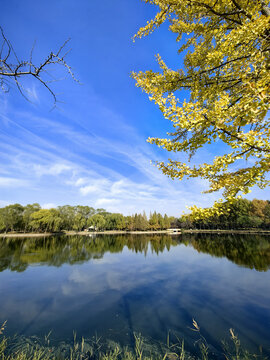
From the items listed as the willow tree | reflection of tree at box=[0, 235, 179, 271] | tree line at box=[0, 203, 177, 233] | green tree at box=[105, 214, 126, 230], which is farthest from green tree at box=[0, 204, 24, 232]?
the willow tree

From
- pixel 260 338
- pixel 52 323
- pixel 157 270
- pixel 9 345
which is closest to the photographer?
pixel 9 345

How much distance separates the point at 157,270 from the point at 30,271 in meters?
13.0

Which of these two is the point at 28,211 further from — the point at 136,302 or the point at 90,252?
the point at 136,302

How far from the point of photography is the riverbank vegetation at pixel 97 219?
205 feet

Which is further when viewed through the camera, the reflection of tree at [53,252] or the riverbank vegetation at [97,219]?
the riverbank vegetation at [97,219]

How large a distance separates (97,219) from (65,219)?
15.4 m

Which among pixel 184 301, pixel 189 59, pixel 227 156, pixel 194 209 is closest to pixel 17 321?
pixel 184 301

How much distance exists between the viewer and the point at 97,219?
84.2 metres

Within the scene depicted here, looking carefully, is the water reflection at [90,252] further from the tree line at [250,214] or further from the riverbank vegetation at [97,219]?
the tree line at [250,214]

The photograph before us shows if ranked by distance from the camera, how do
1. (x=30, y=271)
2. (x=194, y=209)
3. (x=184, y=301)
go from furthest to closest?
(x=30, y=271)
(x=184, y=301)
(x=194, y=209)

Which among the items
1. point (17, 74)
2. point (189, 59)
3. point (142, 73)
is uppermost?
point (189, 59)

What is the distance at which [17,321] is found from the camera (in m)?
8.08

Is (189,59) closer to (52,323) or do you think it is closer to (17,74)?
(17,74)

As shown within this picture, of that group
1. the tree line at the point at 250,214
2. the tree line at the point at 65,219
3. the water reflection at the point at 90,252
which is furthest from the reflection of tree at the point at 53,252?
the tree line at the point at 250,214
